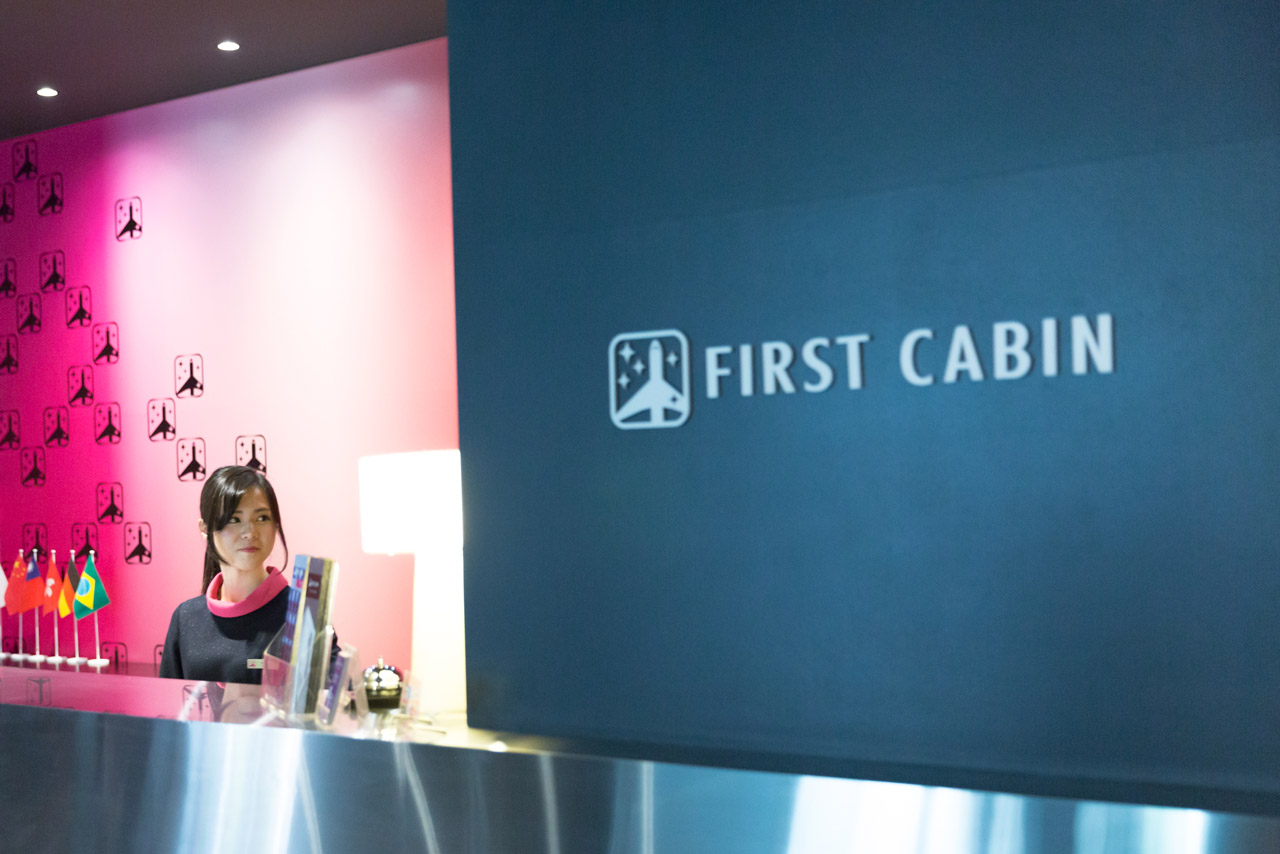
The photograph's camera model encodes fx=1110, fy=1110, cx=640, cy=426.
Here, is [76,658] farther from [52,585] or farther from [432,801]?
[432,801]

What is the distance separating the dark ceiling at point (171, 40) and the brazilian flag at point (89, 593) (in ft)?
6.79

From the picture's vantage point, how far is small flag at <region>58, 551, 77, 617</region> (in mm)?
5095

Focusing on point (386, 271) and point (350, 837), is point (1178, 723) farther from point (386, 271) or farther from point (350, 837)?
point (386, 271)

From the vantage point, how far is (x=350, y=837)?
1.68 metres

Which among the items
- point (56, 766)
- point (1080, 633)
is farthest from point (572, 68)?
point (56, 766)

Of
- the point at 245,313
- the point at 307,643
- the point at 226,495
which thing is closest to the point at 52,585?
the point at 245,313

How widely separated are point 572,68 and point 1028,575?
100 cm

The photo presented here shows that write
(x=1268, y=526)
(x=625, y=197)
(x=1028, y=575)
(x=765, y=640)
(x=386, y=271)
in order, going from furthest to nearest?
(x=386, y=271)
(x=625, y=197)
(x=765, y=640)
(x=1028, y=575)
(x=1268, y=526)

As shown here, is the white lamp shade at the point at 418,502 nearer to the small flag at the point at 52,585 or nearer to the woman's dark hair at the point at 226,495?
the woman's dark hair at the point at 226,495

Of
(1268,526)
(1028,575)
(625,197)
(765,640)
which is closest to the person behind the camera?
(1268,526)

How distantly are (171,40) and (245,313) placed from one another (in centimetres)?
113

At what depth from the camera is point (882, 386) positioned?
1.47m

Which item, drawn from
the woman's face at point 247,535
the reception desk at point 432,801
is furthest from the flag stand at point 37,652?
the reception desk at point 432,801

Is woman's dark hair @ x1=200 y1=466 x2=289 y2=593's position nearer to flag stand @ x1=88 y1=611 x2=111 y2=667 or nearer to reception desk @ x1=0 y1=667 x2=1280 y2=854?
reception desk @ x1=0 y1=667 x2=1280 y2=854
